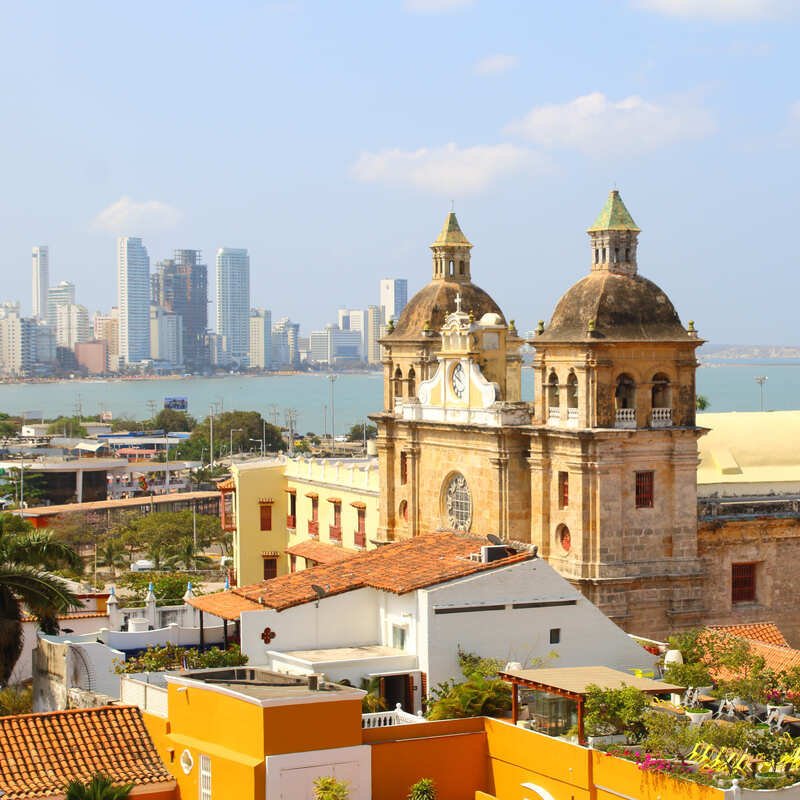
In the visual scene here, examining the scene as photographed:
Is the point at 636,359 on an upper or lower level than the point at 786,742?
upper

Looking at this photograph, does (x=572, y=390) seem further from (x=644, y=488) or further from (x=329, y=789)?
(x=329, y=789)

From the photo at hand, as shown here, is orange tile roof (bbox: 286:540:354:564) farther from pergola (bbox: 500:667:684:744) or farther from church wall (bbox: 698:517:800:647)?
pergola (bbox: 500:667:684:744)

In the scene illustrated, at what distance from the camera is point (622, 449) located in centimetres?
Result: 3809

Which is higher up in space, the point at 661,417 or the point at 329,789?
the point at 661,417

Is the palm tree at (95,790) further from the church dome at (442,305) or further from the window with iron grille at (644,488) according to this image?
the church dome at (442,305)

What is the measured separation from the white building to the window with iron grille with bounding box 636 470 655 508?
7.52 m

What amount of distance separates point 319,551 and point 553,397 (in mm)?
17828

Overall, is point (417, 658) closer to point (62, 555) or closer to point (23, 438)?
point (62, 555)

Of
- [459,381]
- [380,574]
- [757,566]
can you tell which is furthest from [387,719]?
[459,381]

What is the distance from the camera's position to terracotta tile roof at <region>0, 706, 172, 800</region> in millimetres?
24250

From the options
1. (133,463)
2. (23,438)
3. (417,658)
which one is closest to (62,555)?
(417,658)

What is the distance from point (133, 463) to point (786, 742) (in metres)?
110

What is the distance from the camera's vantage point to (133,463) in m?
130

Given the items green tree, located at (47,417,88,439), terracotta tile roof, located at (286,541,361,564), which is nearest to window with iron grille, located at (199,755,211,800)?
terracotta tile roof, located at (286,541,361,564)
